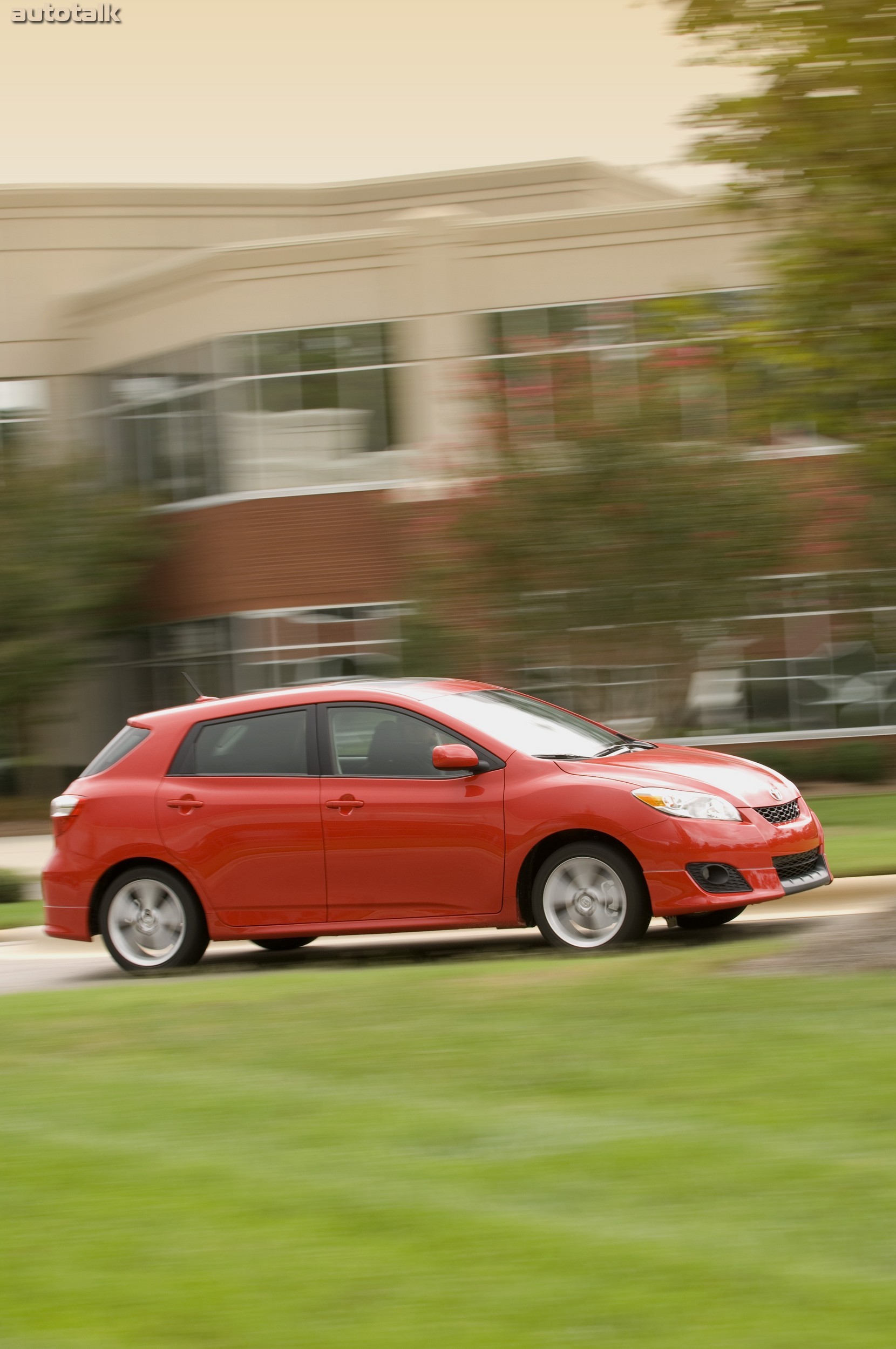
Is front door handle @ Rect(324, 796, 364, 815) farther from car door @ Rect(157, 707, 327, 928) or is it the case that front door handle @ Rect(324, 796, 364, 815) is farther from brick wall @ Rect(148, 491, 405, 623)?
brick wall @ Rect(148, 491, 405, 623)

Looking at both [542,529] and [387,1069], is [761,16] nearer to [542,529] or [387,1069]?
[387,1069]

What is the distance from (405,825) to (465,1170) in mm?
4743

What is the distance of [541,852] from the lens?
904 cm

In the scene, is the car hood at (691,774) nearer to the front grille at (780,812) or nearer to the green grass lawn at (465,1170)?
the front grille at (780,812)

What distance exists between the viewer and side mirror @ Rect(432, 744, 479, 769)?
29.9 ft

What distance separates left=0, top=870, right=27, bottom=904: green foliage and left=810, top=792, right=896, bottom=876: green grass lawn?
726 centimetres

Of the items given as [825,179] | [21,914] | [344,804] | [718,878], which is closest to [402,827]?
[344,804]

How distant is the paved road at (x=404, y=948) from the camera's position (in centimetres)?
971

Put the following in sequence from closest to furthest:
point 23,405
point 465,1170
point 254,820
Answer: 1. point 465,1170
2. point 254,820
3. point 23,405

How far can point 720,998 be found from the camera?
20.8ft

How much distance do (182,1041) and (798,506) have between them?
15.7 meters

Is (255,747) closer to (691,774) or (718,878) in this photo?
(691,774)

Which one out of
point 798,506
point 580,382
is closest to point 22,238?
point 580,382

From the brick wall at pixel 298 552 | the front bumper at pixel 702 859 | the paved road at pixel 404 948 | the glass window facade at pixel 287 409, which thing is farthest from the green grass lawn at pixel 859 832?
the glass window facade at pixel 287 409
